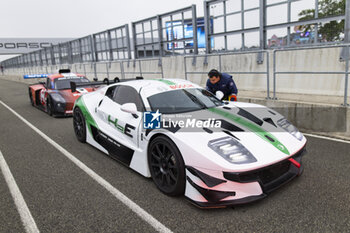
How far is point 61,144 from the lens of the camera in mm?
5789

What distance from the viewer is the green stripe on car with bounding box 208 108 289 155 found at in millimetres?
3139

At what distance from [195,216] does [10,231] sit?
1.95m

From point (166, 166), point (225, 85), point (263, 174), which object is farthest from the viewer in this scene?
point (225, 85)

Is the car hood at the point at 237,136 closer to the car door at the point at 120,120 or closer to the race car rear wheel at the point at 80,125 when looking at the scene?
the car door at the point at 120,120

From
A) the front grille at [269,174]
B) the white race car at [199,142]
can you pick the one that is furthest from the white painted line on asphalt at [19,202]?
the front grille at [269,174]

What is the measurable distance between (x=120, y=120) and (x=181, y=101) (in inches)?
40.8

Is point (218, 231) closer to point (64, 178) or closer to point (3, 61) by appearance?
point (64, 178)

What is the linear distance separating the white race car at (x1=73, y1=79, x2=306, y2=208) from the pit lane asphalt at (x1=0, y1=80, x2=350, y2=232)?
0.64ft

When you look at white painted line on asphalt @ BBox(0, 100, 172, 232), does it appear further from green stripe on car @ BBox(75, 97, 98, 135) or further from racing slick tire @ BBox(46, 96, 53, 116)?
racing slick tire @ BBox(46, 96, 53, 116)

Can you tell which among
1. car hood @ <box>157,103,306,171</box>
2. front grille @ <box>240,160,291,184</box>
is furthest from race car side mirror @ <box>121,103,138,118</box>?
front grille @ <box>240,160,291,184</box>

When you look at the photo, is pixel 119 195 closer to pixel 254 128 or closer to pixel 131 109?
pixel 131 109

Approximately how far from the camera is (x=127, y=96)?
4.42 m

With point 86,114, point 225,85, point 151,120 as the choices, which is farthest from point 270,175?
point 86,114

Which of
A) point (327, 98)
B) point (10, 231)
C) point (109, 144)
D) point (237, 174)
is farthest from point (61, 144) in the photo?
point (327, 98)
